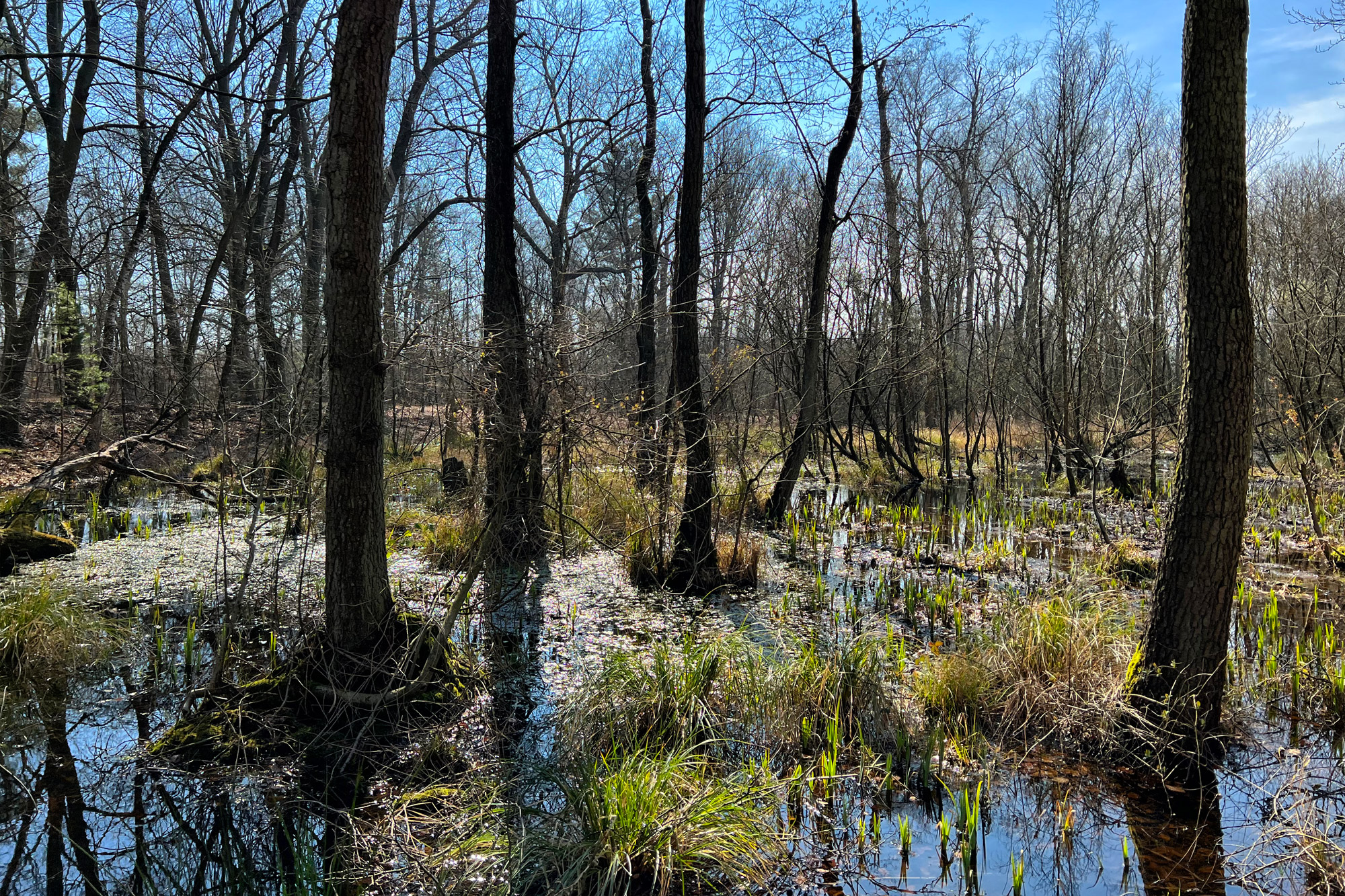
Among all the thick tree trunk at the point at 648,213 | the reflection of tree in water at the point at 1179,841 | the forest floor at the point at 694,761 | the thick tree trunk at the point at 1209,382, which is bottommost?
the reflection of tree in water at the point at 1179,841

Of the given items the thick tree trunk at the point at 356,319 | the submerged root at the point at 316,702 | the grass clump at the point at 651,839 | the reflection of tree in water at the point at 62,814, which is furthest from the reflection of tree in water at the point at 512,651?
the reflection of tree in water at the point at 62,814

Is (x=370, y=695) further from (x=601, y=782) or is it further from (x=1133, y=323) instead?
(x=1133, y=323)

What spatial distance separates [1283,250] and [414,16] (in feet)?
49.3

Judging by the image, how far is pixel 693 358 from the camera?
293 inches

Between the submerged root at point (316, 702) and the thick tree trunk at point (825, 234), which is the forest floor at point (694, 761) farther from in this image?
the thick tree trunk at point (825, 234)

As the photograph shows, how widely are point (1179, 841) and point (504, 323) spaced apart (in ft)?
17.1

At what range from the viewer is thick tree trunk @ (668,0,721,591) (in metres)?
7.15

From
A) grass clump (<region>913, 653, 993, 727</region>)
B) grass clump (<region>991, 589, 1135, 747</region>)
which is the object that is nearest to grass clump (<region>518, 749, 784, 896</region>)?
grass clump (<region>913, 653, 993, 727</region>)

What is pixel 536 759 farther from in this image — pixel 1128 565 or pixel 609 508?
pixel 1128 565

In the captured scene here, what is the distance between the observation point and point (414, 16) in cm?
1430

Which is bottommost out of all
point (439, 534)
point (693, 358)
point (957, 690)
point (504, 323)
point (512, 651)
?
point (512, 651)

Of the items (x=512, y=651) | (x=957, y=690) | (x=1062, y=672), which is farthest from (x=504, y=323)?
(x=1062, y=672)

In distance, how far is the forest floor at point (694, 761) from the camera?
2980 mm

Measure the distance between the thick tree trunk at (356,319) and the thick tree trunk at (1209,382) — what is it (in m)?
4.10
